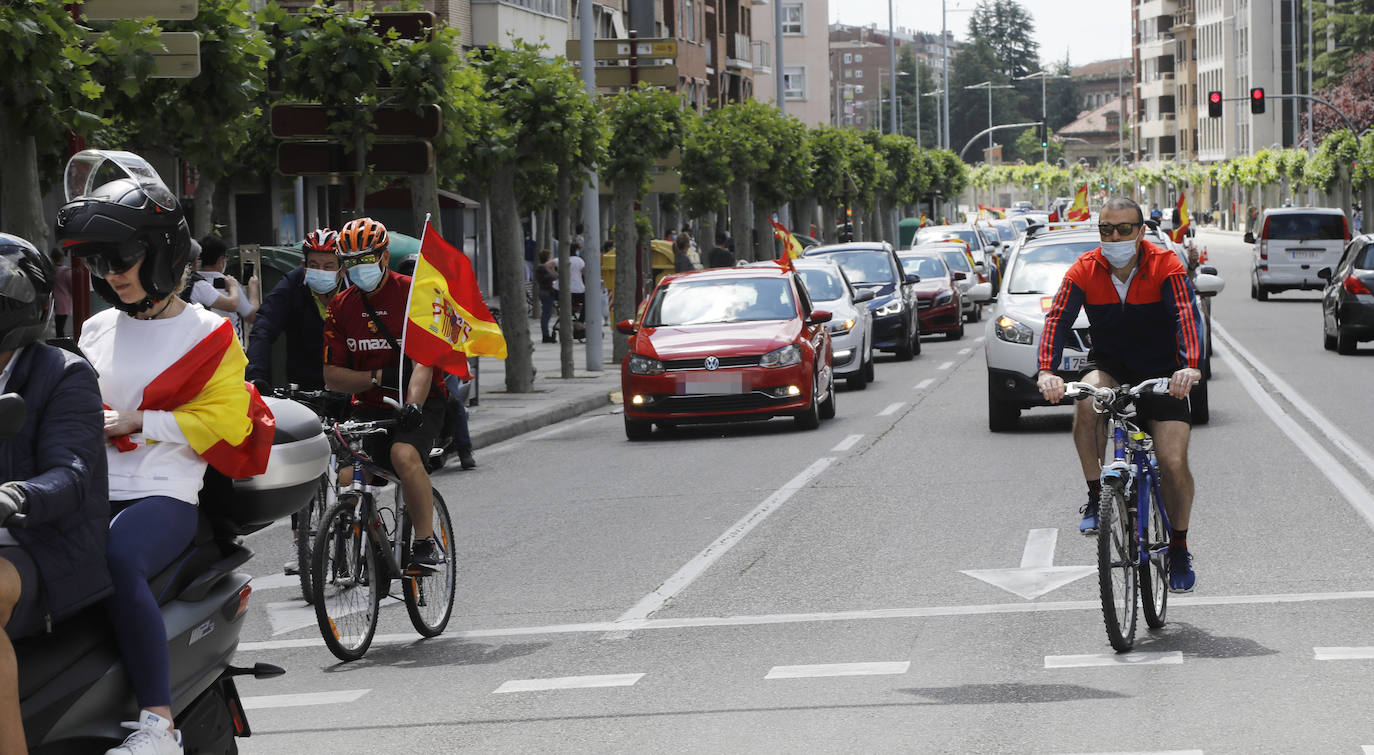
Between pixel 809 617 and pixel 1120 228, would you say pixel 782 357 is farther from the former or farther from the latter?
pixel 1120 228

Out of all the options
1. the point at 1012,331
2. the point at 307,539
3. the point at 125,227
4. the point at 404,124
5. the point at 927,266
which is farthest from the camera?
the point at 927,266

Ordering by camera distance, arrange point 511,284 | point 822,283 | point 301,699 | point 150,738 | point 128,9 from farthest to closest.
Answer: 1. point 822,283
2. point 511,284
3. point 128,9
4. point 301,699
5. point 150,738

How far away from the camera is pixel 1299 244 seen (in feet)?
154

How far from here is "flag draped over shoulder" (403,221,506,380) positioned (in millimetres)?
9031

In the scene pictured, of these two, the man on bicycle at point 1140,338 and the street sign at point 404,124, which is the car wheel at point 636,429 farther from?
the man on bicycle at point 1140,338

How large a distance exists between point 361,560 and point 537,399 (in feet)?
51.0

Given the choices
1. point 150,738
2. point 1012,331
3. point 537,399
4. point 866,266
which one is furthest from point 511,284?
point 150,738

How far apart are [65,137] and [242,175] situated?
16.5 metres

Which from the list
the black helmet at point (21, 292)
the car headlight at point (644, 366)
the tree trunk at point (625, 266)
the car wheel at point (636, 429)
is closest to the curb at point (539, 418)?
the car wheel at point (636, 429)

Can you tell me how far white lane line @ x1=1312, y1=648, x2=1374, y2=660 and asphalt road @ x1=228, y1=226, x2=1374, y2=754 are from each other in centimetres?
3

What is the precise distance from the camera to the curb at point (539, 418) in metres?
19.9

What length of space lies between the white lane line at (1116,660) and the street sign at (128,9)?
8.63 m

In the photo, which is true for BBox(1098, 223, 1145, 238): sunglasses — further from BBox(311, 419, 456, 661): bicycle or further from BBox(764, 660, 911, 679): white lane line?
BBox(311, 419, 456, 661): bicycle

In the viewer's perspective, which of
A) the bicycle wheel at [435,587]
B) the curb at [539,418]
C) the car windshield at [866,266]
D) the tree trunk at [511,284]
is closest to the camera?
the bicycle wheel at [435,587]
